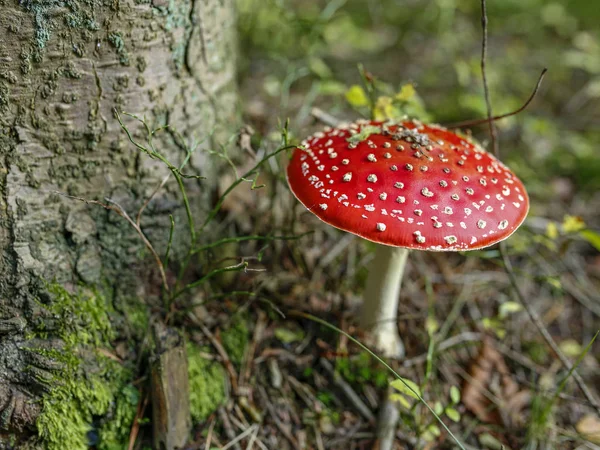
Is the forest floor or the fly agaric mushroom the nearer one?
the fly agaric mushroom

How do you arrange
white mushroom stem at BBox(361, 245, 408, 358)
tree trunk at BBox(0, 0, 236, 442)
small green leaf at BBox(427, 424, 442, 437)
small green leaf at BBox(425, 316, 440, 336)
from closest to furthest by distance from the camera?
tree trunk at BBox(0, 0, 236, 442)
small green leaf at BBox(427, 424, 442, 437)
white mushroom stem at BBox(361, 245, 408, 358)
small green leaf at BBox(425, 316, 440, 336)

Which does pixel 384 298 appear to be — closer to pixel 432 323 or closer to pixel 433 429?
pixel 432 323

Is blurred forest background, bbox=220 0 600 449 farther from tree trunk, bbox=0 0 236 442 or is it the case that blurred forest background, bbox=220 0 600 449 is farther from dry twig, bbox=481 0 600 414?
tree trunk, bbox=0 0 236 442

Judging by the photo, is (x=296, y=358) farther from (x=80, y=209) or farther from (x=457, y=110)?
(x=457, y=110)

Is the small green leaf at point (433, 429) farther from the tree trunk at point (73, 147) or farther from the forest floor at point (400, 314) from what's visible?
the tree trunk at point (73, 147)

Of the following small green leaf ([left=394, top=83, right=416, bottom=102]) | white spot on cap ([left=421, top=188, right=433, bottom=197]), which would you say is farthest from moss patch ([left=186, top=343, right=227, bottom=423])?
small green leaf ([left=394, top=83, right=416, bottom=102])

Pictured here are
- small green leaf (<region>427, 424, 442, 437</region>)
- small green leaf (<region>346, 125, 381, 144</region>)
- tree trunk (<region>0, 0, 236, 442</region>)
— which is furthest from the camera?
small green leaf (<region>427, 424, 442, 437</region>)

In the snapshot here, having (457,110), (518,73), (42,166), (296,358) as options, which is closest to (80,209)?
(42,166)

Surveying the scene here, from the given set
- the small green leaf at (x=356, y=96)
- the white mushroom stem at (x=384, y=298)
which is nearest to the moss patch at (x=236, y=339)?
the white mushroom stem at (x=384, y=298)
